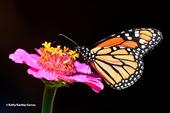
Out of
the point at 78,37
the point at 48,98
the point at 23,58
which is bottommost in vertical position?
the point at 48,98

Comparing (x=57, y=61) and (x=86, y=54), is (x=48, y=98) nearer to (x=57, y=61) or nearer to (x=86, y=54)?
(x=57, y=61)

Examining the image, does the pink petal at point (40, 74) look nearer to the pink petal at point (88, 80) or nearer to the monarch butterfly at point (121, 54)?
the pink petal at point (88, 80)

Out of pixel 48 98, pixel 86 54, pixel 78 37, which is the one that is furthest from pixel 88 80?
pixel 78 37

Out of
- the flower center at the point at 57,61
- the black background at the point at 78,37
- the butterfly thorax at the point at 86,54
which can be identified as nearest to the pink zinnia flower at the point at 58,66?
the flower center at the point at 57,61

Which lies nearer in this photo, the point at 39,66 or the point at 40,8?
the point at 39,66

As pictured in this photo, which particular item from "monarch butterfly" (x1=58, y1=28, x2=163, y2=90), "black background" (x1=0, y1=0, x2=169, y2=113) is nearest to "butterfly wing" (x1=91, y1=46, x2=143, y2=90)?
"monarch butterfly" (x1=58, y1=28, x2=163, y2=90)

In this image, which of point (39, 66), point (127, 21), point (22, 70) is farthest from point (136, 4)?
point (39, 66)

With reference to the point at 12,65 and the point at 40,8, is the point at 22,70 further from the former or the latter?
the point at 40,8
